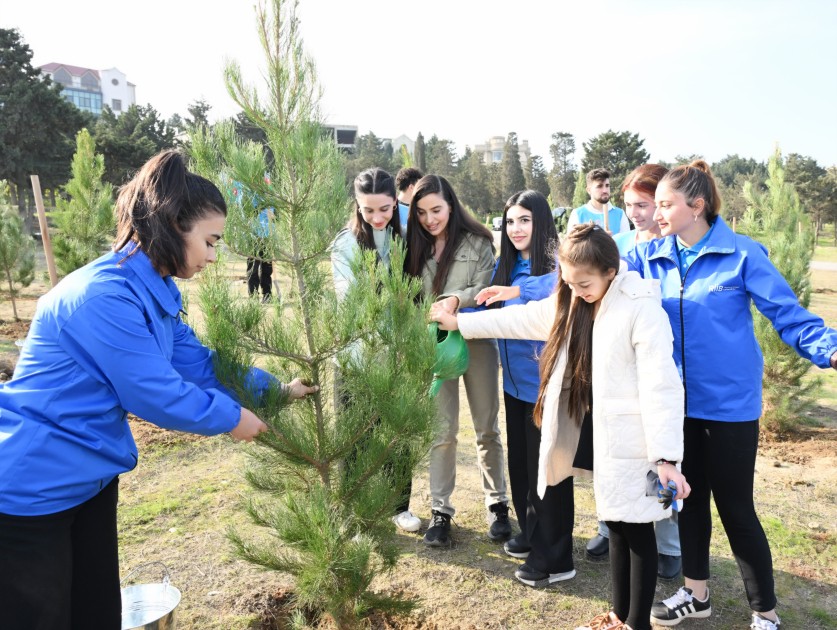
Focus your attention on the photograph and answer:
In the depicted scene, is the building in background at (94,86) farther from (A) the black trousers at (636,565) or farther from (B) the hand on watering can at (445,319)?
(A) the black trousers at (636,565)

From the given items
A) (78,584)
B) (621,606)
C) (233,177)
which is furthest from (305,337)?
(621,606)

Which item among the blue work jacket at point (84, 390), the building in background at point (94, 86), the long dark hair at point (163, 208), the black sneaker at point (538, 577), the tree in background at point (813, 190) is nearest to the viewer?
the blue work jacket at point (84, 390)

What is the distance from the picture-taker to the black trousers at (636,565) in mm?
2256

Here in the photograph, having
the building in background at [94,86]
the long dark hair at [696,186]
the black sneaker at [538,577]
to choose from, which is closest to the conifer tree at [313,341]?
the black sneaker at [538,577]

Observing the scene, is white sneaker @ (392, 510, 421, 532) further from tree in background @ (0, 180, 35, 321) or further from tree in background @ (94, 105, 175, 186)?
tree in background @ (94, 105, 175, 186)

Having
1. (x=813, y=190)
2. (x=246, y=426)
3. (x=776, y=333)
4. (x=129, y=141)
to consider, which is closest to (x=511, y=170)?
(x=813, y=190)

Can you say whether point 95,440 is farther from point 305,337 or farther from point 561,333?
point 561,333

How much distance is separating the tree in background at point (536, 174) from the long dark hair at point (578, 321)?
46.4m

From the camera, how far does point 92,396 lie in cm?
159

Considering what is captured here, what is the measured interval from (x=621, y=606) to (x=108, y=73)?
108865 millimetres

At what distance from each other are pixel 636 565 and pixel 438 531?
130 centimetres

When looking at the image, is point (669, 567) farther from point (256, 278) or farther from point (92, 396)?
point (92, 396)

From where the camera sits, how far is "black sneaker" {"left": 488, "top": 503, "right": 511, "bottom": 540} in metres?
3.38

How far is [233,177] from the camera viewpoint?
2.05 m
